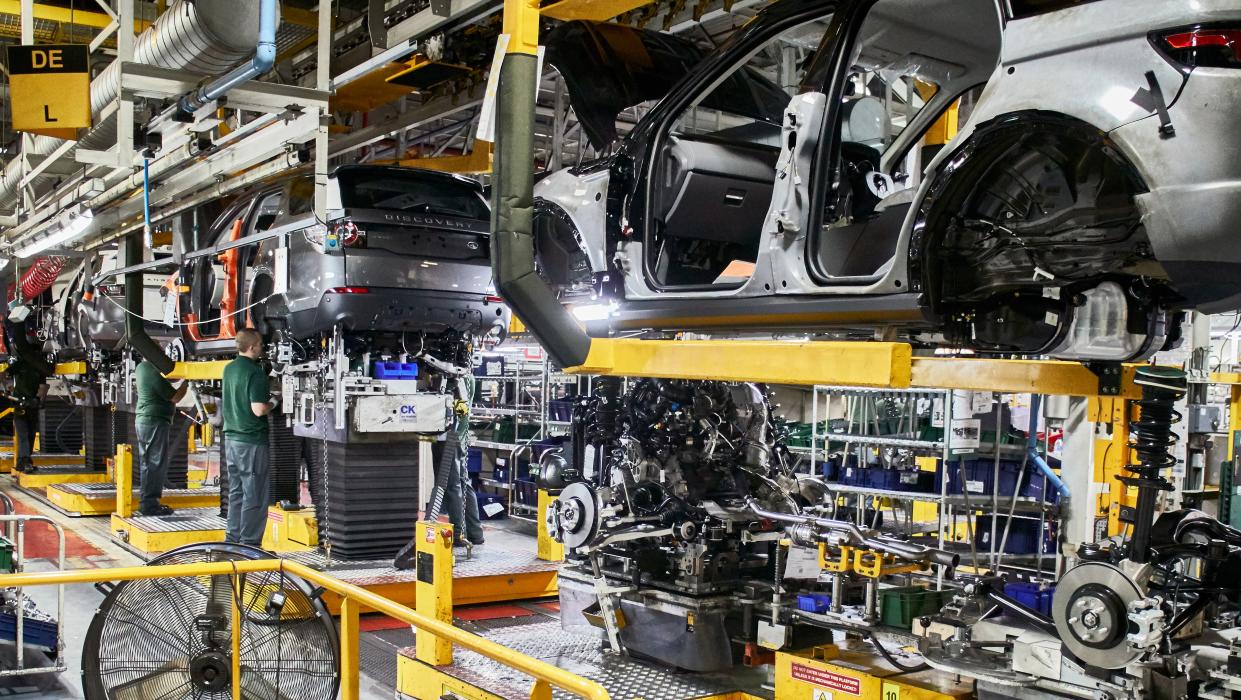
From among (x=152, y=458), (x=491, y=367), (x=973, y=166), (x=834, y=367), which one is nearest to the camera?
(x=973, y=166)

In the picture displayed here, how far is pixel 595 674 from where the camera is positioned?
5.15 metres

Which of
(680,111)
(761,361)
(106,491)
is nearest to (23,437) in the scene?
(106,491)

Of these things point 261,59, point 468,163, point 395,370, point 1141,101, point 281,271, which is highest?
point 468,163

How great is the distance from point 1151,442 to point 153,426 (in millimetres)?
8967

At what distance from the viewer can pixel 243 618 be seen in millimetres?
4270

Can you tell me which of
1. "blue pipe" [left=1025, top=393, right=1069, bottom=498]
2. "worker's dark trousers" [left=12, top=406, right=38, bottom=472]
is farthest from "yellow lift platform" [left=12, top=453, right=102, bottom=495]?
"blue pipe" [left=1025, top=393, right=1069, bottom=498]

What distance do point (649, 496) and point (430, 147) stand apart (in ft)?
42.9

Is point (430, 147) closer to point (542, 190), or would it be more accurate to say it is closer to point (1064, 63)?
point (542, 190)

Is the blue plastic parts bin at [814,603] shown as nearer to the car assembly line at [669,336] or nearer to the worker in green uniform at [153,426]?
the car assembly line at [669,336]

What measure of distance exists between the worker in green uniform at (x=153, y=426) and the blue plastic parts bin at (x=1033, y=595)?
26.9 feet

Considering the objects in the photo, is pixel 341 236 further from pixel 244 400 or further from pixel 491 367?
pixel 491 367

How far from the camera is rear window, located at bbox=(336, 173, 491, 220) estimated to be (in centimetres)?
727

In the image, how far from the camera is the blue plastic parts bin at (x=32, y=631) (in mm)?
5583

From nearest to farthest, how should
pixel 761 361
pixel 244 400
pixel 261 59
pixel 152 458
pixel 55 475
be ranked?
pixel 761 361, pixel 261 59, pixel 244 400, pixel 152 458, pixel 55 475
